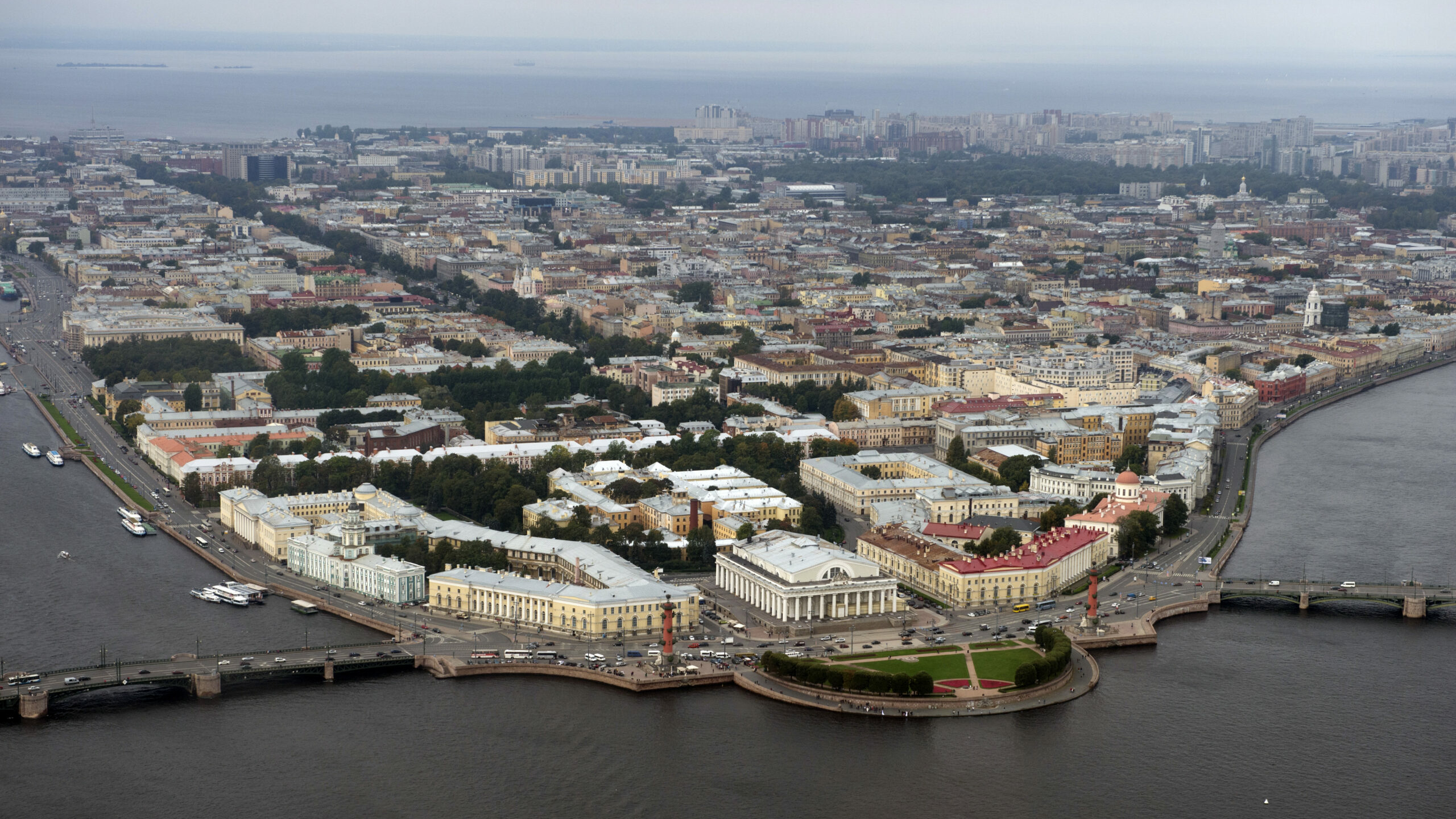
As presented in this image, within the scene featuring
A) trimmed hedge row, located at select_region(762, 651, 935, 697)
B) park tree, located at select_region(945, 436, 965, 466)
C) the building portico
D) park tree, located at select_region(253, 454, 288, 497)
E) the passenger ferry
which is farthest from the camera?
park tree, located at select_region(945, 436, 965, 466)

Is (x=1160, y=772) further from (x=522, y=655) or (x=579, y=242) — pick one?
(x=579, y=242)

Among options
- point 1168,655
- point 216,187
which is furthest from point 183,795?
point 216,187

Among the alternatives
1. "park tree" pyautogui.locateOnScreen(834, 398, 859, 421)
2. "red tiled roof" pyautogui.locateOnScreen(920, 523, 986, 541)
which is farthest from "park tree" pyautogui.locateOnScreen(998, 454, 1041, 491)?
"park tree" pyautogui.locateOnScreen(834, 398, 859, 421)

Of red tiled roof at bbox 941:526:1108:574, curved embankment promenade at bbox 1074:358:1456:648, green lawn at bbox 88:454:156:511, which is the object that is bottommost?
curved embankment promenade at bbox 1074:358:1456:648

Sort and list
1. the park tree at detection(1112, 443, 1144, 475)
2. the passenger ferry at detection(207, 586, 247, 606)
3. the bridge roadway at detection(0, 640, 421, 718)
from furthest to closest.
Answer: the park tree at detection(1112, 443, 1144, 475) < the passenger ferry at detection(207, 586, 247, 606) < the bridge roadway at detection(0, 640, 421, 718)

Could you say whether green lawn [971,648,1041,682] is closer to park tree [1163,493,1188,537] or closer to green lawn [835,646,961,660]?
green lawn [835,646,961,660]
